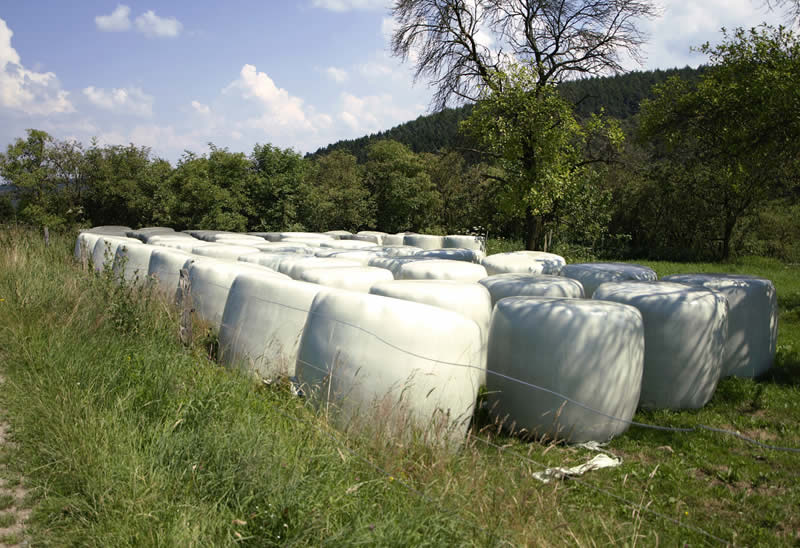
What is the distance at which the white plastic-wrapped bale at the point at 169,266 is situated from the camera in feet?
25.0

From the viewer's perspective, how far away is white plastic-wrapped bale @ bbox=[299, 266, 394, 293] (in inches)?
238

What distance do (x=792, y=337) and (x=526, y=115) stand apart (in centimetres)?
600

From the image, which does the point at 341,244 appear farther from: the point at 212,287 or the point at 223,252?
the point at 212,287

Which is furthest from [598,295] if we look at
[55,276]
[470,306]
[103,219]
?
[103,219]

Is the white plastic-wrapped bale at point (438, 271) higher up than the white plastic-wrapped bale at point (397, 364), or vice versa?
the white plastic-wrapped bale at point (438, 271)

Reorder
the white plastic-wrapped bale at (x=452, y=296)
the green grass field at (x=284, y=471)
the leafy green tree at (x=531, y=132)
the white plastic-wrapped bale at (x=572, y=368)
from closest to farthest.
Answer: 1. the green grass field at (x=284, y=471)
2. the white plastic-wrapped bale at (x=572, y=368)
3. the white plastic-wrapped bale at (x=452, y=296)
4. the leafy green tree at (x=531, y=132)

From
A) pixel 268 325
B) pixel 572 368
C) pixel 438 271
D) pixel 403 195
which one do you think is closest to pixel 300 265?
pixel 438 271

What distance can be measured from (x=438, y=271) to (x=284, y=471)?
439cm

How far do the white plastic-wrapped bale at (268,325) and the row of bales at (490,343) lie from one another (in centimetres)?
1

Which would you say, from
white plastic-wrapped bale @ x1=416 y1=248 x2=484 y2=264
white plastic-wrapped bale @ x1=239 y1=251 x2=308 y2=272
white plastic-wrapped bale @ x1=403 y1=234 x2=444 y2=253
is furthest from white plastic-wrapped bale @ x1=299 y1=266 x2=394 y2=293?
white plastic-wrapped bale @ x1=403 y1=234 x2=444 y2=253

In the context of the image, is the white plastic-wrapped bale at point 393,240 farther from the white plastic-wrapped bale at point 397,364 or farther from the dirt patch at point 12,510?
the dirt patch at point 12,510

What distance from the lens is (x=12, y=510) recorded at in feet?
9.63

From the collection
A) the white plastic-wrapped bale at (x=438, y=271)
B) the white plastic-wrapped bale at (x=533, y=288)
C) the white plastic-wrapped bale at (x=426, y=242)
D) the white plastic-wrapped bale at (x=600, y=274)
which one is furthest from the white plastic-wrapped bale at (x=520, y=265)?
the white plastic-wrapped bale at (x=426, y=242)

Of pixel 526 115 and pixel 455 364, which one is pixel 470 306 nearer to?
pixel 455 364
